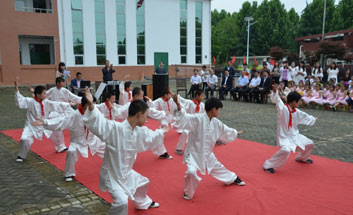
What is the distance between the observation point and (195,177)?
4.07 meters

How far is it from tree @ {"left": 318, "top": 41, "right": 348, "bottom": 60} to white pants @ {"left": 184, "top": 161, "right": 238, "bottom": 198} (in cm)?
1717

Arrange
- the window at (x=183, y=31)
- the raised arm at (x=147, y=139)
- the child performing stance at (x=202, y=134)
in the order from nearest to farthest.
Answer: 1. the raised arm at (x=147, y=139)
2. the child performing stance at (x=202, y=134)
3. the window at (x=183, y=31)

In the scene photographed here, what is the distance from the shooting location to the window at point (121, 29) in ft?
82.0

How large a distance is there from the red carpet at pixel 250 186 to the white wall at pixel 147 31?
1852 cm

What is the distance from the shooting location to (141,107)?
3.56m

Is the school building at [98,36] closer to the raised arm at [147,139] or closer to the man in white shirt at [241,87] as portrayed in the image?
the man in white shirt at [241,87]

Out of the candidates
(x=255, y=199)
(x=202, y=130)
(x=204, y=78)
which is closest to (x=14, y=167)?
(x=202, y=130)

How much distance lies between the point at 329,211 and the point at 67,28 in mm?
22407

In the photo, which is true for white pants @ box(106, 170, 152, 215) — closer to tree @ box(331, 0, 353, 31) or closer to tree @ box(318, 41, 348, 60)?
tree @ box(318, 41, 348, 60)

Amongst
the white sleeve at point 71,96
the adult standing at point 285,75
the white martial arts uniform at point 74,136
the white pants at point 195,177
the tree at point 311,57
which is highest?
the tree at point 311,57

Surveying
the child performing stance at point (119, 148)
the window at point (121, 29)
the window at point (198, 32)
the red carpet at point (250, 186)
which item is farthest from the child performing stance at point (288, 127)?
Answer: the window at point (198, 32)

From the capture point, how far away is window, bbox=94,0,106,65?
2403 centimetres

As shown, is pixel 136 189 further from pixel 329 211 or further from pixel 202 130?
pixel 329 211

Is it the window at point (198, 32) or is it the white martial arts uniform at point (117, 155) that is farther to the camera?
the window at point (198, 32)
